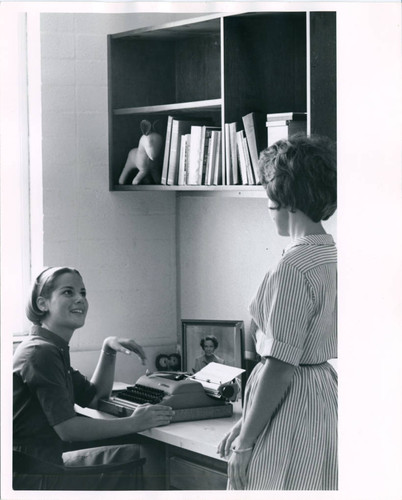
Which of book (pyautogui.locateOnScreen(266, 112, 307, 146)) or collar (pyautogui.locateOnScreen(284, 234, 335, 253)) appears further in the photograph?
book (pyautogui.locateOnScreen(266, 112, 307, 146))

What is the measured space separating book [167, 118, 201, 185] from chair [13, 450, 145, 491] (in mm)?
1051

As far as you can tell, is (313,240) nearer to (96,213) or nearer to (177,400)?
(177,400)

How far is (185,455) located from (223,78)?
1217 mm

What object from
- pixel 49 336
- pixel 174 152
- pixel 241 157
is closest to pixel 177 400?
pixel 49 336

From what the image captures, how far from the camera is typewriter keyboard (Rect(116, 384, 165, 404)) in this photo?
3264 mm

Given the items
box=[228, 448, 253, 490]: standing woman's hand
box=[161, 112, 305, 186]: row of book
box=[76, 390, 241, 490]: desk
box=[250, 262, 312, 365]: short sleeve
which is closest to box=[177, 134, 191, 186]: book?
box=[161, 112, 305, 186]: row of book

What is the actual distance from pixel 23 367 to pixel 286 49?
1.33m

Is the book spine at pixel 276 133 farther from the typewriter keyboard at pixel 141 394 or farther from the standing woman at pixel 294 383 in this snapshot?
the typewriter keyboard at pixel 141 394

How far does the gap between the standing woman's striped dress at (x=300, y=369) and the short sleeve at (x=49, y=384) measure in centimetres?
64

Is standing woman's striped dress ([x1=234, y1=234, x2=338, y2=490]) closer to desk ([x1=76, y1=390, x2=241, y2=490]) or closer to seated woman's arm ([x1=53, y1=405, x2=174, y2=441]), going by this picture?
desk ([x1=76, y1=390, x2=241, y2=490])

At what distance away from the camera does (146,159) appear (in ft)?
12.3

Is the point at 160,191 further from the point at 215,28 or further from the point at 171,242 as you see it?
the point at 215,28
